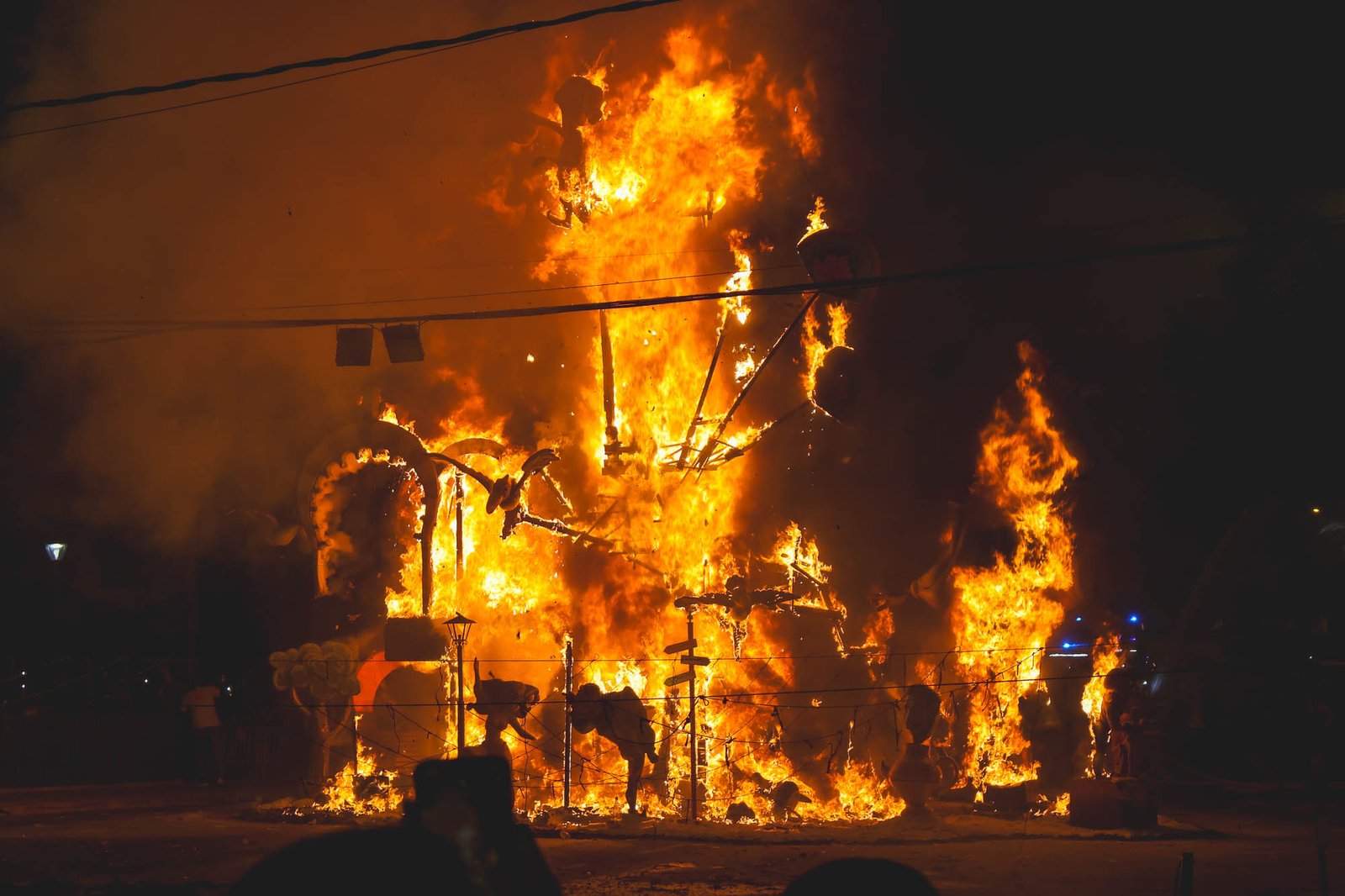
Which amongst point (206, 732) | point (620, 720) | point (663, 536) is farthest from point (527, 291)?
point (206, 732)

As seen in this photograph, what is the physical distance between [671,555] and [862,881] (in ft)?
68.2

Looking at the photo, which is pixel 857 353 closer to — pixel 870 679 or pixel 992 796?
pixel 870 679

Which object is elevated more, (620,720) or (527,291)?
(527,291)

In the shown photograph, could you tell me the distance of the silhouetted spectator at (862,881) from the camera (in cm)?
253

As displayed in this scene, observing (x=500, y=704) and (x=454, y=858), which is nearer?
(x=454, y=858)

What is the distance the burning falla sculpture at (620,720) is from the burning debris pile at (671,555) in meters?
1.09

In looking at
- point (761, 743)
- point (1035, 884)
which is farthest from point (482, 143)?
point (1035, 884)

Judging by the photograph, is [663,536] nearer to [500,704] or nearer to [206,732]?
[500,704]

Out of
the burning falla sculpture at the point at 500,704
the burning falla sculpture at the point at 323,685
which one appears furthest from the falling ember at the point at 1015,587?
the burning falla sculpture at the point at 323,685

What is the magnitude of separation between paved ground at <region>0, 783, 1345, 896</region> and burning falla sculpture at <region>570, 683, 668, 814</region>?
134 cm

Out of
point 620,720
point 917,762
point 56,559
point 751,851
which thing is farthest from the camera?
point 56,559

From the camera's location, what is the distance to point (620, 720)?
18953 millimetres

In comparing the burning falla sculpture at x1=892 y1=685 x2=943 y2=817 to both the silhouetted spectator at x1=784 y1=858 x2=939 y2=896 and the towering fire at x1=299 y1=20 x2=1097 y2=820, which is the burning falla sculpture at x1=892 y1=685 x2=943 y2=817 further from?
the silhouetted spectator at x1=784 y1=858 x2=939 y2=896

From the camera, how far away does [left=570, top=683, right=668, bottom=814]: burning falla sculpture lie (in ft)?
62.0
